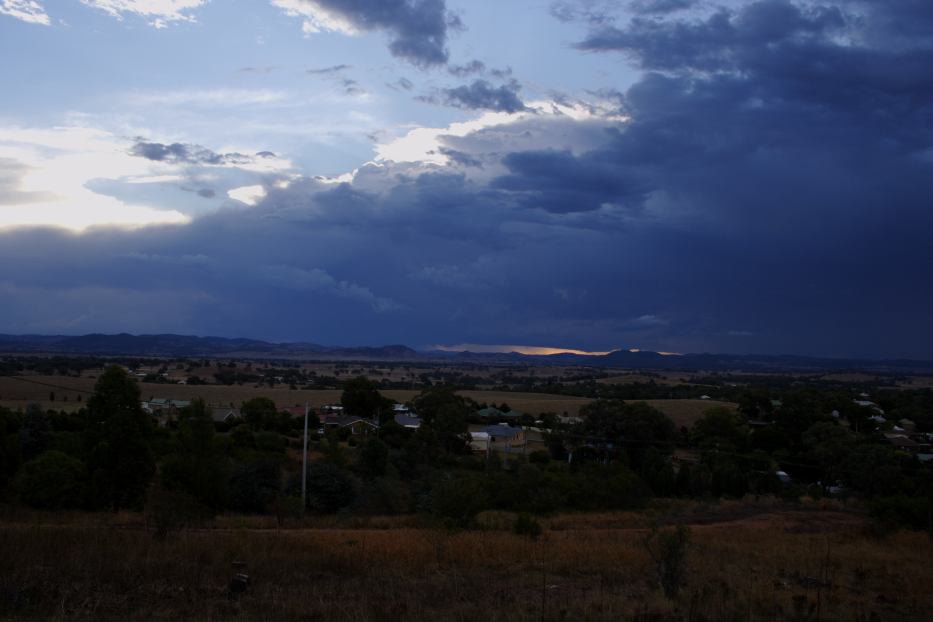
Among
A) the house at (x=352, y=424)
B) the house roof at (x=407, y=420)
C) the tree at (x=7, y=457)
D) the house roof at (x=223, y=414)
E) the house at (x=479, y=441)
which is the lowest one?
the house at (x=479, y=441)

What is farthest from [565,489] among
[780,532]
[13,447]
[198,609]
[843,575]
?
[198,609]

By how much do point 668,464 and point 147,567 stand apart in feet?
115

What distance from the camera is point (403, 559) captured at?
13.8 meters

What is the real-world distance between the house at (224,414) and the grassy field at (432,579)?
132 feet

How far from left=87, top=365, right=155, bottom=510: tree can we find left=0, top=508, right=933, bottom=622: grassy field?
12247 mm

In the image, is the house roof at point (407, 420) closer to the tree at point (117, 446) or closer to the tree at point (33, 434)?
the tree at point (33, 434)

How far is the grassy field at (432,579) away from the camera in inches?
371

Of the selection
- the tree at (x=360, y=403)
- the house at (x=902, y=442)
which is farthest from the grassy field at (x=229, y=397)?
the house at (x=902, y=442)

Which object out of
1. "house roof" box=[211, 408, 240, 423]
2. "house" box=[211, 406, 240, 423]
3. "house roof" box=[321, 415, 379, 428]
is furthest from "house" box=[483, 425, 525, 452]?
"house roof" box=[211, 408, 240, 423]

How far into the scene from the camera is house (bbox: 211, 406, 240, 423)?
2189 inches

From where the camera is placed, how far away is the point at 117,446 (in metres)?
26.7

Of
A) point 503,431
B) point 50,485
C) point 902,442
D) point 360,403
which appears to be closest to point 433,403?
point 503,431

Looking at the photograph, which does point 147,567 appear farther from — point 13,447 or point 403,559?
point 13,447

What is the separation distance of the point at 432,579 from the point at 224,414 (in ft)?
169
